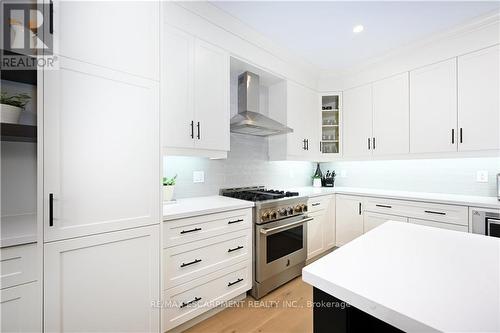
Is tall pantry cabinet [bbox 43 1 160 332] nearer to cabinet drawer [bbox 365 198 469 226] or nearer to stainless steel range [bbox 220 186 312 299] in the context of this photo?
stainless steel range [bbox 220 186 312 299]

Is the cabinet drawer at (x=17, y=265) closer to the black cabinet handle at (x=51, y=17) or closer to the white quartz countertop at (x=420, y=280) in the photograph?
the black cabinet handle at (x=51, y=17)

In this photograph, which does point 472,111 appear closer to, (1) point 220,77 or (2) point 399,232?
(2) point 399,232

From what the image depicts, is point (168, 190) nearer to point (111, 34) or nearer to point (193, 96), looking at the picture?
point (193, 96)

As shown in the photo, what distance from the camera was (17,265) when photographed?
1.01 m

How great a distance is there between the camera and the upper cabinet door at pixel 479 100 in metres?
2.09

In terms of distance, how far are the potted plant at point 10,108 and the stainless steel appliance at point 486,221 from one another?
3.43 meters

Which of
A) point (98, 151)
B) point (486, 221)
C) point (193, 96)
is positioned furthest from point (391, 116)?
point (98, 151)

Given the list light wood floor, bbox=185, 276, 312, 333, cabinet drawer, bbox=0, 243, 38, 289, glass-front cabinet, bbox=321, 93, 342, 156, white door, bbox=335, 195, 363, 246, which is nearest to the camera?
cabinet drawer, bbox=0, 243, 38, 289

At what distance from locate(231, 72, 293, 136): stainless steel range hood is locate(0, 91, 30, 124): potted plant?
61.6 inches

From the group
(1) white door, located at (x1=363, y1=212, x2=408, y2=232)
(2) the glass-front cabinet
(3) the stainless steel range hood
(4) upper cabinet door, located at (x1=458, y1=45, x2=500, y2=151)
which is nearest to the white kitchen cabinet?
(3) the stainless steel range hood

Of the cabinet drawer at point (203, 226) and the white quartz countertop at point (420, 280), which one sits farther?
the cabinet drawer at point (203, 226)

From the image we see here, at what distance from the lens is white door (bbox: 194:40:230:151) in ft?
6.43

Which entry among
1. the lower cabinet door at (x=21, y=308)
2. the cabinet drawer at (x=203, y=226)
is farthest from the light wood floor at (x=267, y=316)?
the lower cabinet door at (x=21, y=308)

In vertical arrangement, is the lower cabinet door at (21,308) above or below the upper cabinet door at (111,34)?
below
